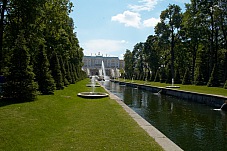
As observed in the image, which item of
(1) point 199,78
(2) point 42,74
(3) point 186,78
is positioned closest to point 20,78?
(2) point 42,74

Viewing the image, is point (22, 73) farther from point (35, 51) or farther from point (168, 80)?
point (168, 80)

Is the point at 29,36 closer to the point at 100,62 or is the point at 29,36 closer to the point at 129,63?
the point at 129,63

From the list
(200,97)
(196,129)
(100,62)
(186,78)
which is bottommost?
(196,129)

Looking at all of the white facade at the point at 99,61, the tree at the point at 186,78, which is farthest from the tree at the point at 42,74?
the white facade at the point at 99,61

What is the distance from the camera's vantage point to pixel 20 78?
12422mm

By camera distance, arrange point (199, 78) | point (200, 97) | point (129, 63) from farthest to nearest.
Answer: point (129, 63)
point (199, 78)
point (200, 97)

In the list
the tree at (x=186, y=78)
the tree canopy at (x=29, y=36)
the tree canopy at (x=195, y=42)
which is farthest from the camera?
the tree at (x=186, y=78)

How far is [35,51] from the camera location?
17188 mm

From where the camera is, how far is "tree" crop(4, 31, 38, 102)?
39.4 feet

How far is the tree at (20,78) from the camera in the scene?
1202cm

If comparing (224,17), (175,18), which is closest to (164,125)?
(224,17)

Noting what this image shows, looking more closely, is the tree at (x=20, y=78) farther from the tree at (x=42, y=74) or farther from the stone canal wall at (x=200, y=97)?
the stone canal wall at (x=200, y=97)

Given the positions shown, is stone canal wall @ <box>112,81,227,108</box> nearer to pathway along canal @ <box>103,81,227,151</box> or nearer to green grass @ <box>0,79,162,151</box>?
pathway along canal @ <box>103,81,227,151</box>

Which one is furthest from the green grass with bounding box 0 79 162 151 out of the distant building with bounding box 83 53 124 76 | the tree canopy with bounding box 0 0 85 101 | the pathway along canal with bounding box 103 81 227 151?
the distant building with bounding box 83 53 124 76
